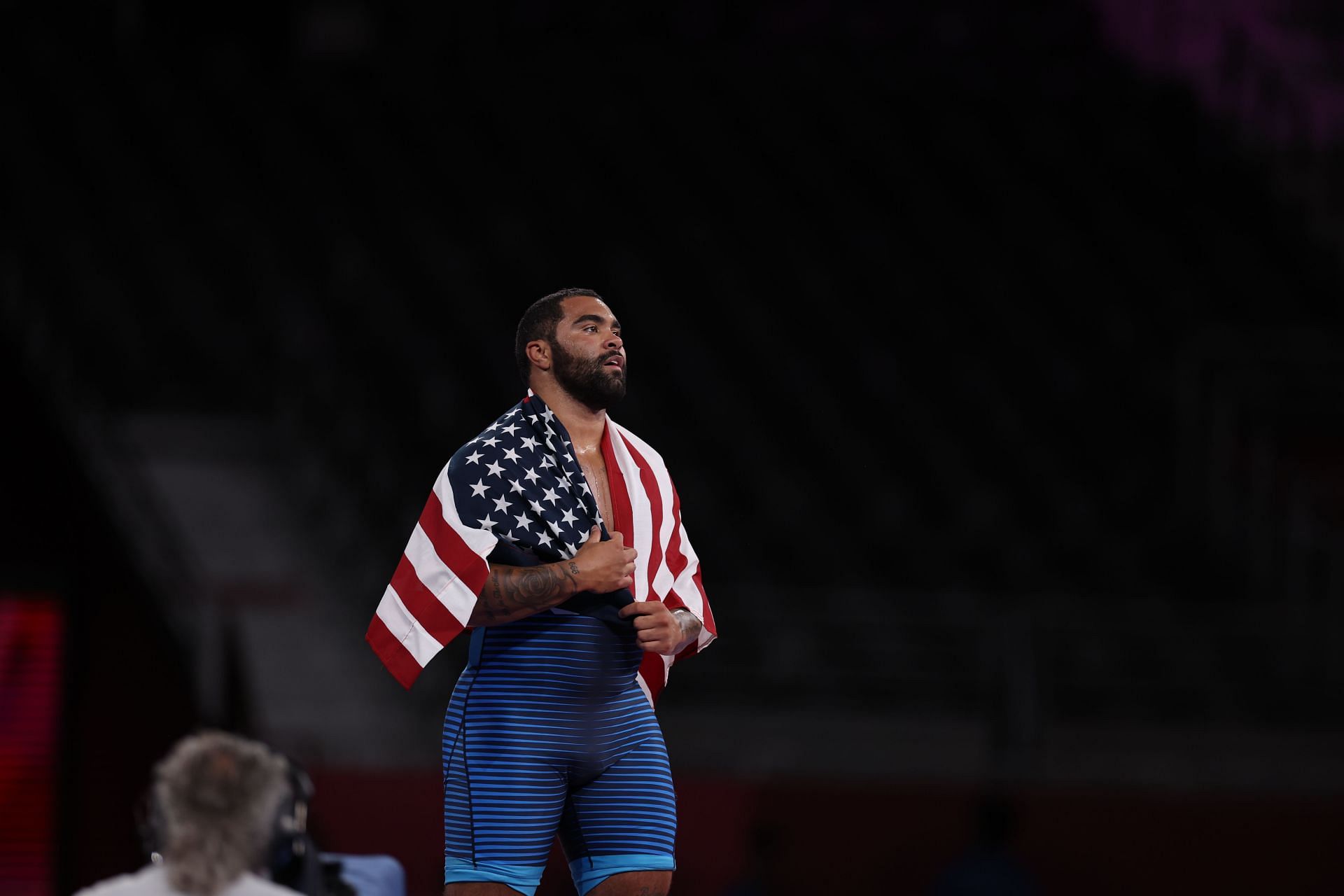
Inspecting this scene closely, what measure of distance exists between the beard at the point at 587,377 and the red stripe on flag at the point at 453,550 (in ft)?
1.25

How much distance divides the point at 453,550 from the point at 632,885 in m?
0.76

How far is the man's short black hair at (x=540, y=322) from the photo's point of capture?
3934mm

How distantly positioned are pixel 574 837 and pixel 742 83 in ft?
37.5

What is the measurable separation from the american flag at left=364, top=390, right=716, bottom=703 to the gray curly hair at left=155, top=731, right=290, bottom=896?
83cm

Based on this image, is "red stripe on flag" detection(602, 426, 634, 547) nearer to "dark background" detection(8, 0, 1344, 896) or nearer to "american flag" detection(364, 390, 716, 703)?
"american flag" detection(364, 390, 716, 703)

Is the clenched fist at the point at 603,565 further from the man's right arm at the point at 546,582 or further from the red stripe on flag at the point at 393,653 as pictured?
the red stripe on flag at the point at 393,653

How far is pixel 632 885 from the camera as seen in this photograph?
12.1 ft

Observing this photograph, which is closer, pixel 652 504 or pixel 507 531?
pixel 507 531

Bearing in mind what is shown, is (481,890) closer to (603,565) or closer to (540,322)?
(603,565)

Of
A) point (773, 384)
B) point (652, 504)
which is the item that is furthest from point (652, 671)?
point (773, 384)

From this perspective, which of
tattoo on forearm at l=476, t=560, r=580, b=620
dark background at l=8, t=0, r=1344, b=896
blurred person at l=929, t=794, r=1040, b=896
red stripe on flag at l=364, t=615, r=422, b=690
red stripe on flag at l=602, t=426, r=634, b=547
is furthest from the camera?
dark background at l=8, t=0, r=1344, b=896

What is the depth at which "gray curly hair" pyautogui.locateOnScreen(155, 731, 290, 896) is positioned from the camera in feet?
9.00

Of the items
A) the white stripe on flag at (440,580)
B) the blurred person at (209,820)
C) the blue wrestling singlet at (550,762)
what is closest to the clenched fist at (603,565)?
the blue wrestling singlet at (550,762)

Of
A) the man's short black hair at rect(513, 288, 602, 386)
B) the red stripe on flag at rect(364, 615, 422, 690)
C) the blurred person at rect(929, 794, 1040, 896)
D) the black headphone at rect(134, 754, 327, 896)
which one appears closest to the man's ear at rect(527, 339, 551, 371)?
the man's short black hair at rect(513, 288, 602, 386)
